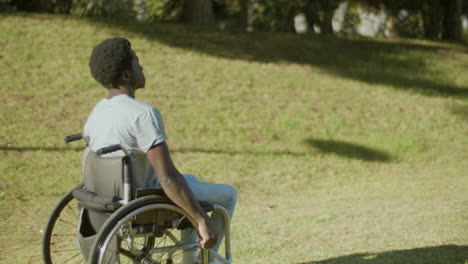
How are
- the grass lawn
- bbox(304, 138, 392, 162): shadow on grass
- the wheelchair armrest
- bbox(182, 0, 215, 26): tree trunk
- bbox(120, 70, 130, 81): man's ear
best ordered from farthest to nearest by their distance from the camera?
bbox(182, 0, 215, 26): tree trunk < bbox(304, 138, 392, 162): shadow on grass < the grass lawn < bbox(120, 70, 130, 81): man's ear < the wheelchair armrest

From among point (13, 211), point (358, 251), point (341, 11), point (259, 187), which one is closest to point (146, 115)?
point (358, 251)

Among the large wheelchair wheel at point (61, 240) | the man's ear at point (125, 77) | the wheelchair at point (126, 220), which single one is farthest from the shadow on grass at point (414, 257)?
the man's ear at point (125, 77)

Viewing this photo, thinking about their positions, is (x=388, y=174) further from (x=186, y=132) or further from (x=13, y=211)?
(x=13, y=211)

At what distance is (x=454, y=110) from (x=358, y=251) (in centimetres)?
753

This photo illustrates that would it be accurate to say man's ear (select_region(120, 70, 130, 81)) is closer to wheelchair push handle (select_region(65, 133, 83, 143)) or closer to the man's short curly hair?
the man's short curly hair

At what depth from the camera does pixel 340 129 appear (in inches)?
398

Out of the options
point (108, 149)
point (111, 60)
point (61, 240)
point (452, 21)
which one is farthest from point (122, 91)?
point (452, 21)

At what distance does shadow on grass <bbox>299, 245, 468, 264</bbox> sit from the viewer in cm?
452

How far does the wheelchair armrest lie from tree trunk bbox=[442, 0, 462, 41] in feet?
56.1

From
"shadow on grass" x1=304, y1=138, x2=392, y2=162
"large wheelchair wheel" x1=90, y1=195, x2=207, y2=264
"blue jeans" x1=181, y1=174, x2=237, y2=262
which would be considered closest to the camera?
"large wheelchair wheel" x1=90, y1=195, x2=207, y2=264

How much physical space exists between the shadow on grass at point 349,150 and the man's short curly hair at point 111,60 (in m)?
6.52

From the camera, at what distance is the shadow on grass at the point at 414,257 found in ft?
14.8

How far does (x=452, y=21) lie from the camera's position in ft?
60.2

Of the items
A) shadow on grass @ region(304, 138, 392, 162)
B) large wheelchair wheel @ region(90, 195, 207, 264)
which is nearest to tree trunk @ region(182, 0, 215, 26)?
shadow on grass @ region(304, 138, 392, 162)
